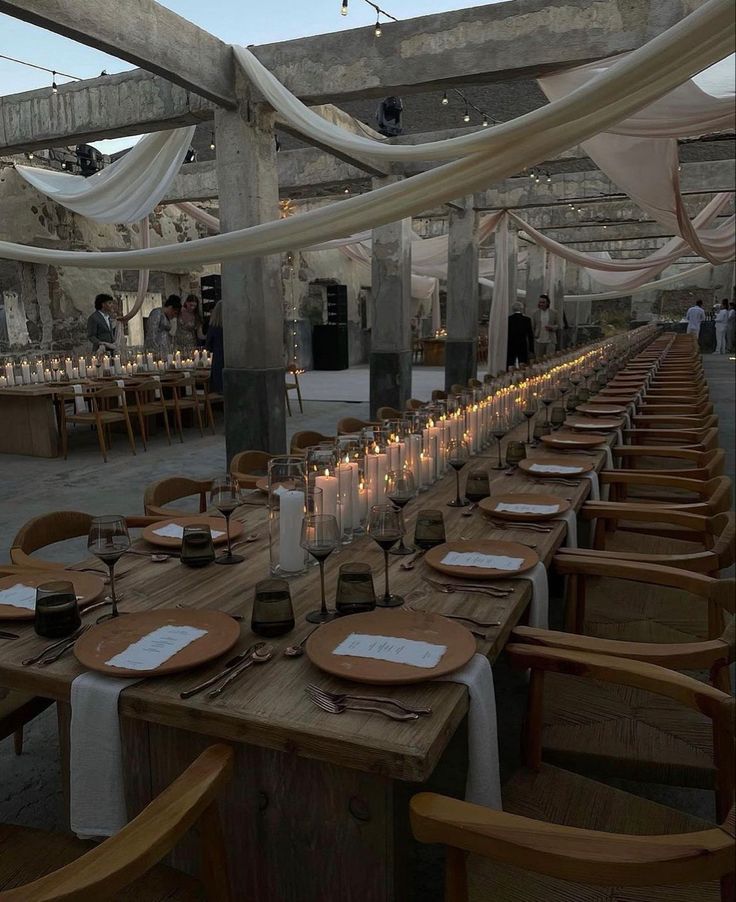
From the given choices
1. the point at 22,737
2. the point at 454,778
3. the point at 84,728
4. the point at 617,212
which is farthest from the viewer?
the point at 617,212

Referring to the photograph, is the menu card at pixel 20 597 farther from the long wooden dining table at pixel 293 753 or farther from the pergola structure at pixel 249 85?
the pergola structure at pixel 249 85

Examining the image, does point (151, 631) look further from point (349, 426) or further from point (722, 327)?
point (722, 327)

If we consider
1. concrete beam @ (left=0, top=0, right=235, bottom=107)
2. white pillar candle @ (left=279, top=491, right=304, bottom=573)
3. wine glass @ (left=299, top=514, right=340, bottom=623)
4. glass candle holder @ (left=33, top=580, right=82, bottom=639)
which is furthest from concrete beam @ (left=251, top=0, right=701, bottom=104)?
glass candle holder @ (left=33, top=580, right=82, bottom=639)

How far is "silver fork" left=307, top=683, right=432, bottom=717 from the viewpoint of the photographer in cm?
126

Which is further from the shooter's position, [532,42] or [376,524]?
[532,42]

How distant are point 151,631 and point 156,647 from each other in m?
0.08

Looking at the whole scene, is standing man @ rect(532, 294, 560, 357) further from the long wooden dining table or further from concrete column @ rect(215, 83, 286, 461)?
the long wooden dining table

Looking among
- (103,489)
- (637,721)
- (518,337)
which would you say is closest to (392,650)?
(637,721)

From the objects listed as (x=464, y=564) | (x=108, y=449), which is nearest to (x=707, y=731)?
(x=464, y=564)

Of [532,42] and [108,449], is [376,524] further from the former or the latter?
[108,449]

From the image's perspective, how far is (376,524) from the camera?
176cm

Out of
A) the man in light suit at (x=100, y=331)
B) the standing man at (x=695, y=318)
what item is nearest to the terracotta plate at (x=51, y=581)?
the man in light suit at (x=100, y=331)

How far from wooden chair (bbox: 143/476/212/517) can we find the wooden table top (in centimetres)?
62

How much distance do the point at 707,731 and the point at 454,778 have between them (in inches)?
30.0
